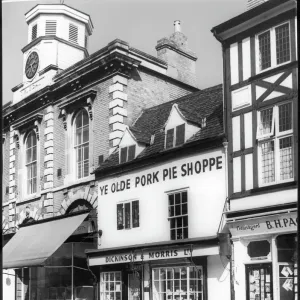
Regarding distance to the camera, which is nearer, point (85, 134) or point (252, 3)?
point (252, 3)

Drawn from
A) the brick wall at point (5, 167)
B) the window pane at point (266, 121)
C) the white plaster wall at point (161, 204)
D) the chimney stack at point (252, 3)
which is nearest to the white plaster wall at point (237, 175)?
the white plaster wall at point (161, 204)

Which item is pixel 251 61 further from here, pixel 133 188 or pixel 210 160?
pixel 133 188

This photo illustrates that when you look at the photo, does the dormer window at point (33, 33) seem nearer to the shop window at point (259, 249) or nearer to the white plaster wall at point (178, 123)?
the white plaster wall at point (178, 123)

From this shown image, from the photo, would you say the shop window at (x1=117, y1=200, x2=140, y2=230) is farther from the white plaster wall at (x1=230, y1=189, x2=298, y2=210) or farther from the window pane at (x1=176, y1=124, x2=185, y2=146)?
the white plaster wall at (x1=230, y1=189, x2=298, y2=210)

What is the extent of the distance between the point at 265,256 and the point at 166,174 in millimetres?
3283

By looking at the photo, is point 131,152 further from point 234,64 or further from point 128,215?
point 234,64

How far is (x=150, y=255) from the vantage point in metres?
14.2

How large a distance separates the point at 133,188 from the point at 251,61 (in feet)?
14.5

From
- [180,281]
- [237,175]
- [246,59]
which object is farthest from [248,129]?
[180,281]

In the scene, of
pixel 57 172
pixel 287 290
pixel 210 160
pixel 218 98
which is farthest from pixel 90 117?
pixel 287 290

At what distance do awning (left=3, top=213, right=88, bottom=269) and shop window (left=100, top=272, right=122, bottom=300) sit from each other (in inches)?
55.9

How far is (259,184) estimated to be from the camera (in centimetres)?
1218

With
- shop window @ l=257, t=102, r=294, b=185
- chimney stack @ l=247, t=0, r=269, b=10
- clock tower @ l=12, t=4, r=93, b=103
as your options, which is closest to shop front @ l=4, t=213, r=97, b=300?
clock tower @ l=12, t=4, r=93, b=103

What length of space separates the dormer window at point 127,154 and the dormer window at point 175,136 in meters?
1.27
